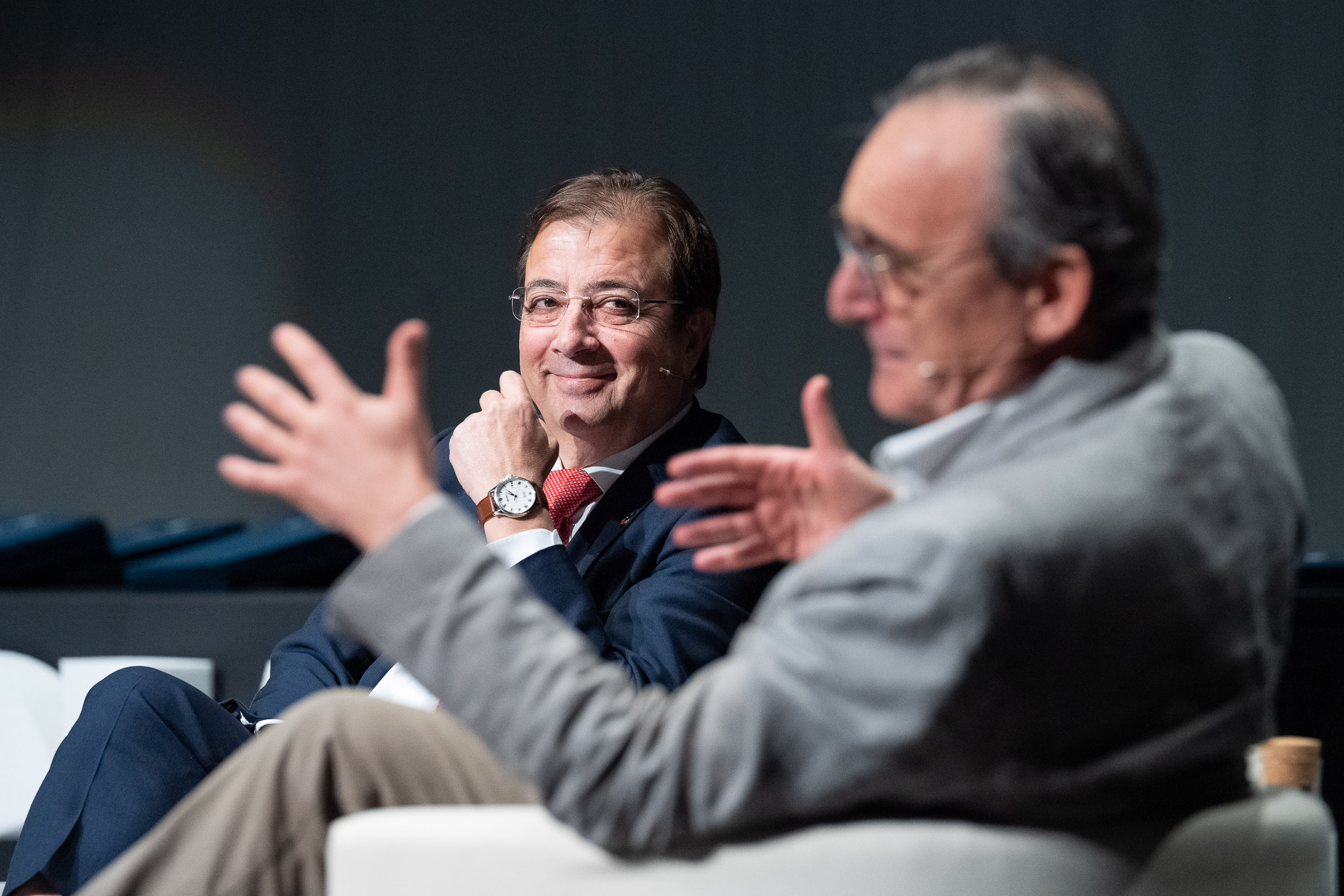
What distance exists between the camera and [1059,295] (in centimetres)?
90

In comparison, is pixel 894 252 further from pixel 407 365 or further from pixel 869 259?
pixel 407 365

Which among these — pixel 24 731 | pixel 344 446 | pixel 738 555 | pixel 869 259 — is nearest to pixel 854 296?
pixel 869 259

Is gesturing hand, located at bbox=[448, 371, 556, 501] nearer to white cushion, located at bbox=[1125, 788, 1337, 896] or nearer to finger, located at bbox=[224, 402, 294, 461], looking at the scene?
finger, located at bbox=[224, 402, 294, 461]

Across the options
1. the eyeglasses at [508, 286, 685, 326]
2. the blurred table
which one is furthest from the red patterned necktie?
the blurred table

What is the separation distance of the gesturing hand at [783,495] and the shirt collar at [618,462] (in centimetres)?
77

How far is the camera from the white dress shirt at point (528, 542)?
1.59 m

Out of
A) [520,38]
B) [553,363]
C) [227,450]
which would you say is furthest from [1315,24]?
[227,450]

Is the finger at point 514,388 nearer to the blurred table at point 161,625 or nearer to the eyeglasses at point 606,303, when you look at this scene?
the eyeglasses at point 606,303

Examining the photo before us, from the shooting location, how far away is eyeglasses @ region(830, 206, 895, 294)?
3.09 feet

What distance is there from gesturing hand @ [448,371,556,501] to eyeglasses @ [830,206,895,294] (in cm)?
78

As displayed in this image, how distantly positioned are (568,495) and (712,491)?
80 cm

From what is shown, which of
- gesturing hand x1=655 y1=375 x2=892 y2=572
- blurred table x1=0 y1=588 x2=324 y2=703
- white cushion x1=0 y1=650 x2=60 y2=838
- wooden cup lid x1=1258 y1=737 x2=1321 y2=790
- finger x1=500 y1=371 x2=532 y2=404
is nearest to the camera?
gesturing hand x1=655 y1=375 x2=892 y2=572

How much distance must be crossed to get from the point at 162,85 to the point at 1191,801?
6302 mm

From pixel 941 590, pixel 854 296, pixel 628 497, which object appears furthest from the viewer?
pixel 628 497
